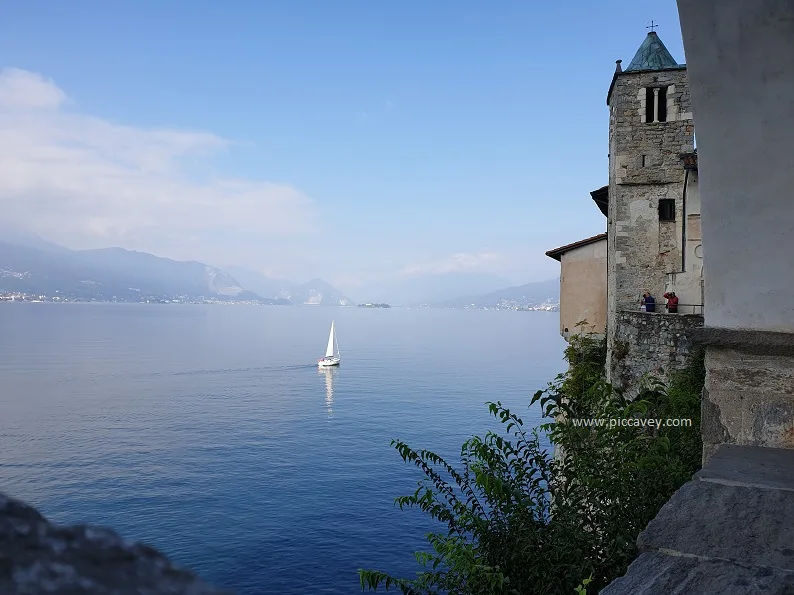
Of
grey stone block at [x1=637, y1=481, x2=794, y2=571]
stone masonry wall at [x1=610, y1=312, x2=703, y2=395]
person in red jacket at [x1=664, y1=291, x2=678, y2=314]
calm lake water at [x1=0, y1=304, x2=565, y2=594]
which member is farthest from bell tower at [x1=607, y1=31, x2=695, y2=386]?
grey stone block at [x1=637, y1=481, x2=794, y2=571]

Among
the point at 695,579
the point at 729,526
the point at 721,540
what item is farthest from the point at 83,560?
the point at 729,526

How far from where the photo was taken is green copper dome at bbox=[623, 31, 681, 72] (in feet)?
66.6

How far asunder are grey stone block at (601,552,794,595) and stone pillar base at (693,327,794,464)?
221 cm

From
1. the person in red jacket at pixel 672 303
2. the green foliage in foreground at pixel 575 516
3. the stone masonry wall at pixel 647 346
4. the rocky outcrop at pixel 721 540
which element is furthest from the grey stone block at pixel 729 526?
the person in red jacket at pixel 672 303

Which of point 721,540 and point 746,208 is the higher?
point 746,208

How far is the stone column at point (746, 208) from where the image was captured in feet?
12.7

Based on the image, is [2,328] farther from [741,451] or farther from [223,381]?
[741,451]

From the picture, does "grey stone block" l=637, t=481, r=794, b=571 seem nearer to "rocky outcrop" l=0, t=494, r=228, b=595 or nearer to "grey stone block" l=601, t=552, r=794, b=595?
"grey stone block" l=601, t=552, r=794, b=595

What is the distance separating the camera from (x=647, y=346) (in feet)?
55.2

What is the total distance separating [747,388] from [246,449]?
43.5m

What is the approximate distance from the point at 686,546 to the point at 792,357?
227 centimetres

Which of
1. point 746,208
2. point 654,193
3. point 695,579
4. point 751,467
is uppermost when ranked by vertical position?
point 654,193

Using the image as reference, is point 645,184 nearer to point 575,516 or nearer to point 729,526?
point 575,516

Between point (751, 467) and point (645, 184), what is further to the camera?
point (645, 184)
